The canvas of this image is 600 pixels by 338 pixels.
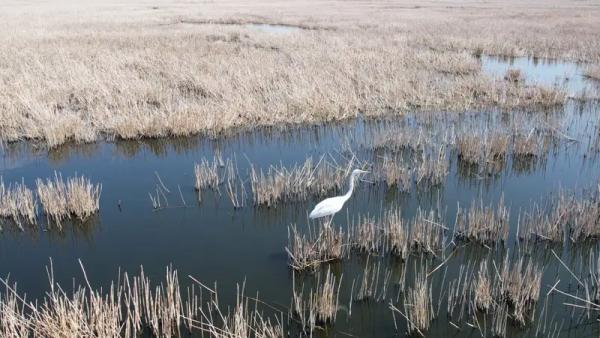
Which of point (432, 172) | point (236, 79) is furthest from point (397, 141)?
point (236, 79)

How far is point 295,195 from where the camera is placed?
838 centimetres

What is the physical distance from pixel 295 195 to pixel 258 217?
85 cm

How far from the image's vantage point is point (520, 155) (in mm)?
10156

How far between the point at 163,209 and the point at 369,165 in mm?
4103

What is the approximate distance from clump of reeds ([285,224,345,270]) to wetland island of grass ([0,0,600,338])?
0.10 feet

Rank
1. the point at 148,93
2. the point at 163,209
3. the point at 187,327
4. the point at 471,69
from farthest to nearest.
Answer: the point at 471,69, the point at 148,93, the point at 163,209, the point at 187,327

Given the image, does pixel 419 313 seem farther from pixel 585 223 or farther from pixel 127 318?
pixel 585 223

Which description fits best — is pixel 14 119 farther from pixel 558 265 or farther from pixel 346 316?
pixel 558 265

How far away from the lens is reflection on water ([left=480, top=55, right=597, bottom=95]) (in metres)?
15.9

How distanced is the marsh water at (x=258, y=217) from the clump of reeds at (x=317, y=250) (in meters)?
0.14

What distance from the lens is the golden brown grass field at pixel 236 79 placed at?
12023 millimetres

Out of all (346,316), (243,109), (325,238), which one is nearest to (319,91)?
(243,109)

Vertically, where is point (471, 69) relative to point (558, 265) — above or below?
above

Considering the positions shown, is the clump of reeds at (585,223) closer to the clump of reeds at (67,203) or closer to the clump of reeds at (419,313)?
the clump of reeds at (419,313)
